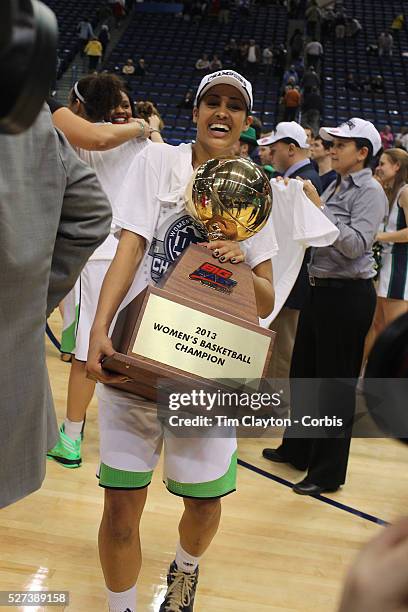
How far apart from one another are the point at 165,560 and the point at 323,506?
2.59ft

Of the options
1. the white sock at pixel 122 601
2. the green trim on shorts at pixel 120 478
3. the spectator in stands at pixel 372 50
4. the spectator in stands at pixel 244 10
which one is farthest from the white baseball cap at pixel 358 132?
the spectator in stands at pixel 244 10

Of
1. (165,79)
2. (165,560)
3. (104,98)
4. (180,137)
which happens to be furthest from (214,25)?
(165,560)

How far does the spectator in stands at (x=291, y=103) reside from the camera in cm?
1260

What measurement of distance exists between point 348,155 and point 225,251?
1427mm

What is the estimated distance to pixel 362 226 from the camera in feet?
9.29

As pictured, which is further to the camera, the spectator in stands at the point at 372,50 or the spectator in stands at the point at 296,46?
the spectator in stands at the point at 372,50

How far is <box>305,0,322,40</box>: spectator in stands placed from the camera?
17.4 m

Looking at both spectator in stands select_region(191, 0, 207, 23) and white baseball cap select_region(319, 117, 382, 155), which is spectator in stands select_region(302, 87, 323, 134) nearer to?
spectator in stands select_region(191, 0, 207, 23)

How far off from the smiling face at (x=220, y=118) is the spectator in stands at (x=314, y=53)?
48.7 feet

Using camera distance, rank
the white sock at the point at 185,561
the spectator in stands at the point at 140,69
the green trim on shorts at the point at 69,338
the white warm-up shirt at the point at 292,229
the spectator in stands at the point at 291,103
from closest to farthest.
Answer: the white sock at the point at 185,561 < the white warm-up shirt at the point at 292,229 < the green trim on shorts at the point at 69,338 < the spectator in stands at the point at 291,103 < the spectator in stands at the point at 140,69

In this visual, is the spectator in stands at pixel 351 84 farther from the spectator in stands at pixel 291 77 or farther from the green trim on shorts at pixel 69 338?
the green trim on shorts at pixel 69 338

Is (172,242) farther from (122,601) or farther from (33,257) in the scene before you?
(122,601)

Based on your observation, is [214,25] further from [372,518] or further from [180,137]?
[372,518]

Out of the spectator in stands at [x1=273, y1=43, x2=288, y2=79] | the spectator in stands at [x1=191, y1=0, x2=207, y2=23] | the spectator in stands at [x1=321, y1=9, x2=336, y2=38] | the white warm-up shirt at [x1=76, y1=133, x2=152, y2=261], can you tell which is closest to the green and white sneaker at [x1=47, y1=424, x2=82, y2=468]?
the white warm-up shirt at [x1=76, y1=133, x2=152, y2=261]
